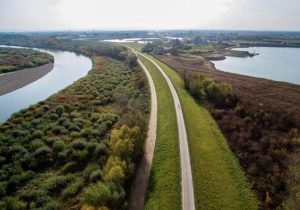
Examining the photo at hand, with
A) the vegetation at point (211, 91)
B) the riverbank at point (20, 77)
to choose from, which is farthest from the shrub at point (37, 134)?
the riverbank at point (20, 77)

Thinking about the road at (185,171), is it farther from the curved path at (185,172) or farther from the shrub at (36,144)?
the shrub at (36,144)

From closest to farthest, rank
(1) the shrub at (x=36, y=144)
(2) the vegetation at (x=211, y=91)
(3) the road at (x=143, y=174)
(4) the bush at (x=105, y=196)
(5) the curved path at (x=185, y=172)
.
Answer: (4) the bush at (x=105, y=196) → (5) the curved path at (x=185, y=172) → (3) the road at (x=143, y=174) → (1) the shrub at (x=36, y=144) → (2) the vegetation at (x=211, y=91)

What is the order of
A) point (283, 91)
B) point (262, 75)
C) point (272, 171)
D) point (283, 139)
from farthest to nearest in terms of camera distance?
point (262, 75), point (283, 91), point (283, 139), point (272, 171)

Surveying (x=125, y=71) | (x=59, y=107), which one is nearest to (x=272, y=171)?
(x=59, y=107)

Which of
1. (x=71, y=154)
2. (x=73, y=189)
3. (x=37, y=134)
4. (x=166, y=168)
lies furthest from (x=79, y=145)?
(x=166, y=168)

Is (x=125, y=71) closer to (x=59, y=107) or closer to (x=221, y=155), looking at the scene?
(x=59, y=107)

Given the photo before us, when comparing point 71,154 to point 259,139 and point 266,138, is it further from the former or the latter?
point 266,138

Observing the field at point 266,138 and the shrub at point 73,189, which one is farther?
the shrub at point 73,189

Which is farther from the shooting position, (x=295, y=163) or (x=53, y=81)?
(x=53, y=81)
